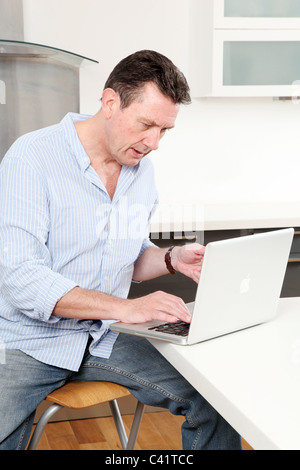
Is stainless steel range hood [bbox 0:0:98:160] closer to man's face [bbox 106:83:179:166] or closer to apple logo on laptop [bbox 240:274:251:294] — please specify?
man's face [bbox 106:83:179:166]

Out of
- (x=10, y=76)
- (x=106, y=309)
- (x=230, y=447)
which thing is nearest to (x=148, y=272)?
(x=106, y=309)

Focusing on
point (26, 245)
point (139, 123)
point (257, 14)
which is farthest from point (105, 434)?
point (257, 14)

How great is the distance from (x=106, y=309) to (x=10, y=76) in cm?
139

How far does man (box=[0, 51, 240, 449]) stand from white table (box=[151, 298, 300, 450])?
24 cm

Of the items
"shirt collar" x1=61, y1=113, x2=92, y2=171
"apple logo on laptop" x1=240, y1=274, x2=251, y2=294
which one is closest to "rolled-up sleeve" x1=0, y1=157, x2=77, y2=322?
"shirt collar" x1=61, y1=113, x2=92, y2=171

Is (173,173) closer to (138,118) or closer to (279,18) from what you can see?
(279,18)

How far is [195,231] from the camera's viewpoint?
2.37 metres

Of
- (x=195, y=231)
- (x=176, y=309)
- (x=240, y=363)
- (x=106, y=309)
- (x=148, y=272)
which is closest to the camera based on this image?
(x=240, y=363)

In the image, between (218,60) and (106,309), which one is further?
(218,60)

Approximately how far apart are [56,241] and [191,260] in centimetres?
33

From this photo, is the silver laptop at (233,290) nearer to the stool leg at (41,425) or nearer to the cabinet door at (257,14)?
the stool leg at (41,425)

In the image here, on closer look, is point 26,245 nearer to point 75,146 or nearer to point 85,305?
point 85,305

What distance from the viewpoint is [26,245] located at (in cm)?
133

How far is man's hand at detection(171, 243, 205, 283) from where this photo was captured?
1.48 meters
